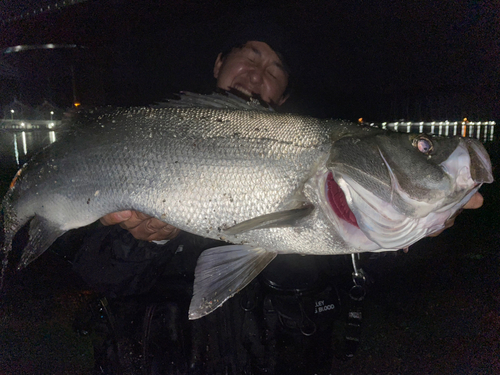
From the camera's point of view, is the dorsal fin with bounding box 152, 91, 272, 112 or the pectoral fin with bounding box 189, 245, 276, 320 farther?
the dorsal fin with bounding box 152, 91, 272, 112

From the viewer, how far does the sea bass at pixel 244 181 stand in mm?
1227

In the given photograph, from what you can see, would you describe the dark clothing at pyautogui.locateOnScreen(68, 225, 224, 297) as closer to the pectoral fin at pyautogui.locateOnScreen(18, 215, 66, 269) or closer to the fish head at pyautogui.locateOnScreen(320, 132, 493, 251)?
the pectoral fin at pyautogui.locateOnScreen(18, 215, 66, 269)

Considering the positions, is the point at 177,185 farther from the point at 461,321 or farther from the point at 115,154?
the point at 461,321

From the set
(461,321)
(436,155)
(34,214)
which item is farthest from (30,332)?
(461,321)

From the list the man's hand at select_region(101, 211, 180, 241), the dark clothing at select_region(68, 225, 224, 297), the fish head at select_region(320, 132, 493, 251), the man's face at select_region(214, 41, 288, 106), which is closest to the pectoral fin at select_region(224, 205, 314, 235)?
the fish head at select_region(320, 132, 493, 251)

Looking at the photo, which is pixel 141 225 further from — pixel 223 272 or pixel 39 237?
pixel 223 272

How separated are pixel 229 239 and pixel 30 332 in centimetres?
274

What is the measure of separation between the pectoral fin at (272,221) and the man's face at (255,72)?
63.7 inches

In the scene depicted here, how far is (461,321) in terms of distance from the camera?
2838mm

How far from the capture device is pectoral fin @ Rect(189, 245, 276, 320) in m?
1.35

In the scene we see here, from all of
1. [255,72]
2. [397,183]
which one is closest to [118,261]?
[397,183]

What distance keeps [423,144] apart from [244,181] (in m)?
0.83

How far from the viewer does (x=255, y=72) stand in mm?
2592

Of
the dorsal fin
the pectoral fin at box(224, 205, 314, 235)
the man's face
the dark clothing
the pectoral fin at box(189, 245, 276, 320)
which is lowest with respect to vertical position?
the dark clothing
